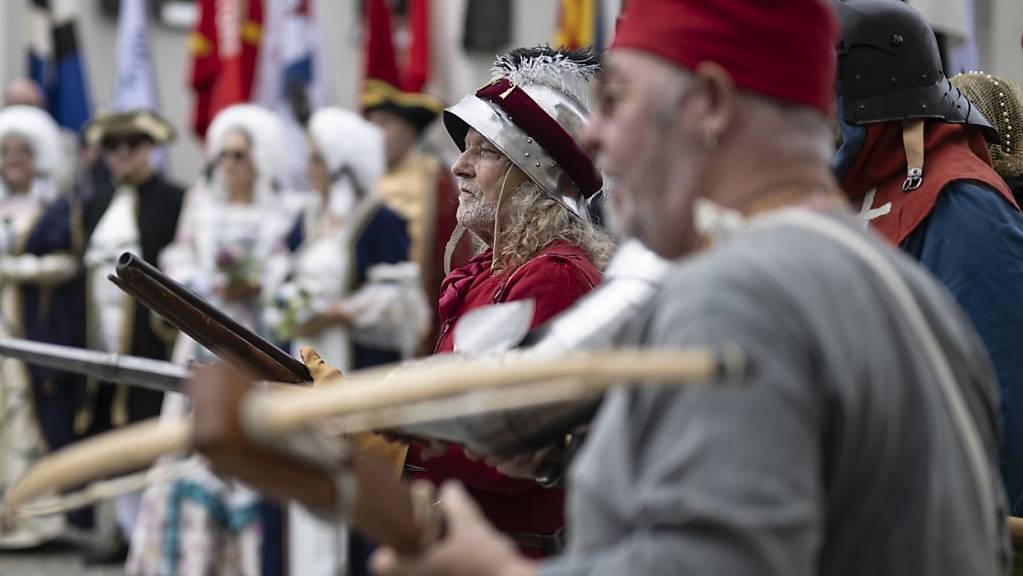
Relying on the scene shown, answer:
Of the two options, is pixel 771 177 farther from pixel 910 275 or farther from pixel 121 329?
pixel 121 329

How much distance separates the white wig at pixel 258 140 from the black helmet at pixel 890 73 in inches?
188

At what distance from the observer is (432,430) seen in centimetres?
235

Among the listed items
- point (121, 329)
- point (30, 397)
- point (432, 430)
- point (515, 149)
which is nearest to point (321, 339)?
point (121, 329)

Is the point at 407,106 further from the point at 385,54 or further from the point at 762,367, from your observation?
the point at 762,367

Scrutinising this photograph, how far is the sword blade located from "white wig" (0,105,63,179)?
6.43m

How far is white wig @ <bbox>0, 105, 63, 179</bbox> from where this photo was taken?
369 inches

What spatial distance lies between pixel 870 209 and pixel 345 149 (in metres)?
4.27

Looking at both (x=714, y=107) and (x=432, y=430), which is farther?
(x=432, y=430)

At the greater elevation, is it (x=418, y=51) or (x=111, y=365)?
(x=111, y=365)

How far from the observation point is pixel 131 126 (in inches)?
360

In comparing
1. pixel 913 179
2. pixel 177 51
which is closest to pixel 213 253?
pixel 913 179

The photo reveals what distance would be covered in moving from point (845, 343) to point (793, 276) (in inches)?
3.7

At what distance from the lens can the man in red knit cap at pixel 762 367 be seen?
1.67 meters

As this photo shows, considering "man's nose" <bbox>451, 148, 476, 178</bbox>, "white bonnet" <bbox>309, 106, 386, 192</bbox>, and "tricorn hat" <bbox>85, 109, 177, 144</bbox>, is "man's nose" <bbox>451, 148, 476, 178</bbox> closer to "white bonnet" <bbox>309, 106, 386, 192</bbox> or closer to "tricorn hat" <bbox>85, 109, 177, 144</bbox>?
"white bonnet" <bbox>309, 106, 386, 192</bbox>
